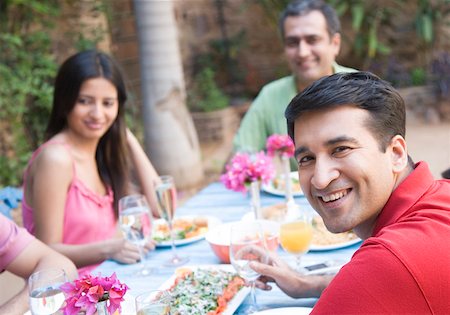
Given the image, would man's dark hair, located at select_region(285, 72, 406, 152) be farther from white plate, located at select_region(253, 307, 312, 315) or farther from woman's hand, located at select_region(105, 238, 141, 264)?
woman's hand, located at select_region(105, 238, 141, 264)

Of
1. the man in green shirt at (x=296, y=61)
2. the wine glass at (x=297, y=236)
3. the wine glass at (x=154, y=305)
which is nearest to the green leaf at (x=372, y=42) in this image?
the man in green shirt at (x=296, y=61)

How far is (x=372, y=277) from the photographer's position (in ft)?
3.51

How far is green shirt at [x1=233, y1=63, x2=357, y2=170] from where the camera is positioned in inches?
140

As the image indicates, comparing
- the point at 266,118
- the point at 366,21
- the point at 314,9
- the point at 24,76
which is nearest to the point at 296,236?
the point at 266,118

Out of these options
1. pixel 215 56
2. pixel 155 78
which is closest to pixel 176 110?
pixel 155 78

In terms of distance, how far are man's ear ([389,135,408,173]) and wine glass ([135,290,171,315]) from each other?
0.64 meters

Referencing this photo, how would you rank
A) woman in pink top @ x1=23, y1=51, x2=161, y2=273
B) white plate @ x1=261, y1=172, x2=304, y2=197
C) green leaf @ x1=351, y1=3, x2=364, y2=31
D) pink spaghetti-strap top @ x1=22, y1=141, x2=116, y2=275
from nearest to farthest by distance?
1. woman in pink top @ x1=23, y1=51, x2=161, y2=273
2. pink spaghetti-strap top @ x1=22, y1=141, x2=116, y2=275
3. white plate @ x1=261, y1=172, x2=304, y2=197
4. green leaf @ x1=351, y1=3, x2=364, y2=31

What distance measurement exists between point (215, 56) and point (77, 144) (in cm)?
834

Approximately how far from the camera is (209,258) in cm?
209

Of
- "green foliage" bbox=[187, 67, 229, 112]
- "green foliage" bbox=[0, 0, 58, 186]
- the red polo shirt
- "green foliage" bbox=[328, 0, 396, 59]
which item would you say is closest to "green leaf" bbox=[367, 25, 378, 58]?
"green foliage" bbox=[328, 0, 396, 59]

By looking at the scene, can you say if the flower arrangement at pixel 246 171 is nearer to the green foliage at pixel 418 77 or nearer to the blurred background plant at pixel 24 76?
the blurred background plant at pixel 24 76

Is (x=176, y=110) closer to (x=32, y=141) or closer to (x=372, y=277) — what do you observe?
(x=32, y=141)

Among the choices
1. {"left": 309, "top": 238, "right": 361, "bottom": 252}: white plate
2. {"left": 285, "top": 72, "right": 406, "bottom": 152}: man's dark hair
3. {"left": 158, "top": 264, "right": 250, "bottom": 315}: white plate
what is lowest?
{"left": 309, "top": 238, "right": 361, "bottom": 252}: white plate

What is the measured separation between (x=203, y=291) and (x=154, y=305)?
1.48 ft
